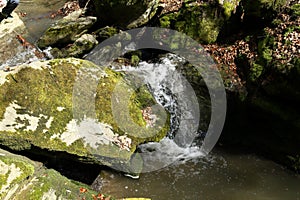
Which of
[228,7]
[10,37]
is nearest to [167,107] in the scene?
[228,7]

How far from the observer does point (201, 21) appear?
27.5 ft

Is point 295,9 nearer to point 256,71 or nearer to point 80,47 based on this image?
point 256,71

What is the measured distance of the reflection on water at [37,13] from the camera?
11266 mm

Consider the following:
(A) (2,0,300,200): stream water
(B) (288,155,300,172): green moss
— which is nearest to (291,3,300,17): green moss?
(B) (288,155,300,172): green moss

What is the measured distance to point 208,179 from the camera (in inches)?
238

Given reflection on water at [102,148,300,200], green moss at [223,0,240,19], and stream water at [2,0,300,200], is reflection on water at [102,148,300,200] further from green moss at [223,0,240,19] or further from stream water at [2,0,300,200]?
green moss at [223,0,240,19]

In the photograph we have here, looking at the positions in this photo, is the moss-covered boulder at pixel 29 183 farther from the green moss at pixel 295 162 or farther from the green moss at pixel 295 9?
the green moss at pixel 295 9

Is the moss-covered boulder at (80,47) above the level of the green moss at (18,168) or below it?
above

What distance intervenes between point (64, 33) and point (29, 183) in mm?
6266

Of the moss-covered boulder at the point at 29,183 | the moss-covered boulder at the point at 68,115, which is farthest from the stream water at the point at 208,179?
the moss-covered boulder at the point at 29,183

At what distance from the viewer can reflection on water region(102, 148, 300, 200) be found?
18.6ft

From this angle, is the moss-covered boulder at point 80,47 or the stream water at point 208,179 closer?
the stream water at point 208,179

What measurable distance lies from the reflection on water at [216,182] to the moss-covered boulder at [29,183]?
124 cm

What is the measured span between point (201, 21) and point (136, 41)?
221cm
